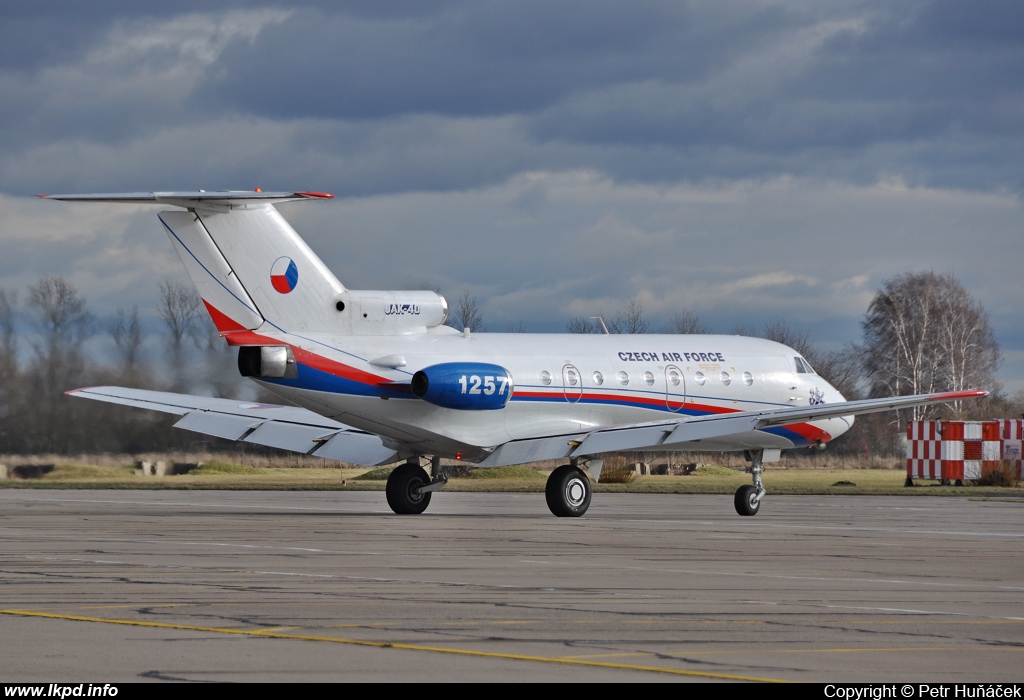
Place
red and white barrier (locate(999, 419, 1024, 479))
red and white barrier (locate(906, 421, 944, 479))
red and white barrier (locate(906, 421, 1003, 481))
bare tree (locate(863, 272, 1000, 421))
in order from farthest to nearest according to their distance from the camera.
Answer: bare tree (locate(863, 272, 1000, 421)) → red and white barrier (locate(999, 419, 1024, 479)) → red and white barrier (locate(906, 421, 944, 479)) → red and white barrier (locate(906, 421, 1003, 481))

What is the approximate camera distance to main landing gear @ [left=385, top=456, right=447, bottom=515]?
28.9m

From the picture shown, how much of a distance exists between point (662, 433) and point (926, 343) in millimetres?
74829

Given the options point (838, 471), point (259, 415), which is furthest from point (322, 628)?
point (838, 471)

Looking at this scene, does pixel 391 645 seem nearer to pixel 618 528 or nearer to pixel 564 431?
pixel 618 528

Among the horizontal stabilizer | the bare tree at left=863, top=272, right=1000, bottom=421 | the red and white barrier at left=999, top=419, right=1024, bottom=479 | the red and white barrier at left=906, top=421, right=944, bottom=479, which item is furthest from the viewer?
the bare tree at left=863, top=272, right=1000, bottom=421

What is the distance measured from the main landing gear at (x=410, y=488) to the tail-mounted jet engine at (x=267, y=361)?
4035 mm

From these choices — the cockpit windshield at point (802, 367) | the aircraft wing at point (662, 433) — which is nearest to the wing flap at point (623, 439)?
the aircraft wing at point (662, 433)

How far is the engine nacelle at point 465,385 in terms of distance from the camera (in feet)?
87.7

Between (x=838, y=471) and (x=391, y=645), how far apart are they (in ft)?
202

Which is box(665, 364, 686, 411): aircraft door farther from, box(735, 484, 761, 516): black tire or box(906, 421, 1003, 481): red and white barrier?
box(906, 421, 1003, 481): red and white barrier

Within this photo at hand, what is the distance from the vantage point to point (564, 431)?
2920cm

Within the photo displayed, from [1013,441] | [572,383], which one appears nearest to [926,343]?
[1013,441]

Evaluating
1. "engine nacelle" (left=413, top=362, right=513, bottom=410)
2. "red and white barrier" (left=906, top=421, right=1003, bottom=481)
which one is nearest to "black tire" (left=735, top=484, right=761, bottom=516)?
"engine nacelle" (left=413, top=362, right=513, bottom=410)

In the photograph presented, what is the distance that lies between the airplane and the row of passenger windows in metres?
0.04
